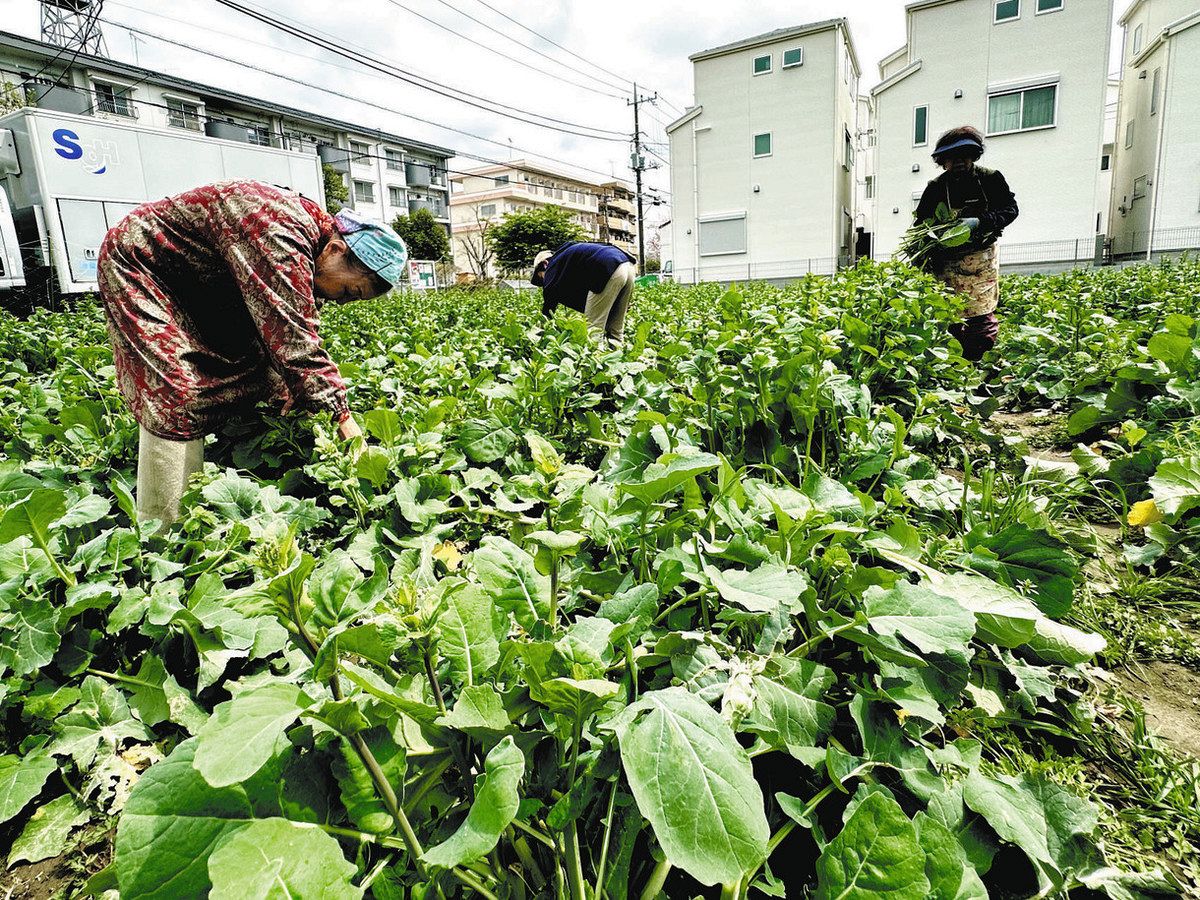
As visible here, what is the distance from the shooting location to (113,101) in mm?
37156

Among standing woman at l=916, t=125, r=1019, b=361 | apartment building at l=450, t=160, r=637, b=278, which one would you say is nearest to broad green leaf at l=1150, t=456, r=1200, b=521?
standing woman at l=916, t=125, r=1019, b=361

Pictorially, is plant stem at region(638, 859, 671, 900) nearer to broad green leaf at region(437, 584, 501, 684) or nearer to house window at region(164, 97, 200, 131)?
broad green leaf at region(437, 584, 501, 684)

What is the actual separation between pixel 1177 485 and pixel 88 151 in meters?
20.2

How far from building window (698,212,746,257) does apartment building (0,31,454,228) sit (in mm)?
14624

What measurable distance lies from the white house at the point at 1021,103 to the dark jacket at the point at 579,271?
26298 mm

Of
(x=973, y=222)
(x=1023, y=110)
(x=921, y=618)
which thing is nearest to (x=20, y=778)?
(x=921, y=618)

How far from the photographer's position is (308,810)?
922mm

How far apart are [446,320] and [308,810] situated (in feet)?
28.6

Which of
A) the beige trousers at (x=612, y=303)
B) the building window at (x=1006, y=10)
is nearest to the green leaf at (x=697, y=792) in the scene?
the beige trousers at (x=612, y=303)

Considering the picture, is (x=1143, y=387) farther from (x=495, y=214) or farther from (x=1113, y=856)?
(x=495, y=214)

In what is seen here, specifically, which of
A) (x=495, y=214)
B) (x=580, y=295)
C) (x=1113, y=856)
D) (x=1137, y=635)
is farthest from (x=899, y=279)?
(x=495, y=214)

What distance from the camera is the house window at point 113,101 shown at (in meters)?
36.9

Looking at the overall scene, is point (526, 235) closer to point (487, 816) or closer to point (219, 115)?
point (219, 115)

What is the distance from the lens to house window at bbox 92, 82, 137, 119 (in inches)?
1453
